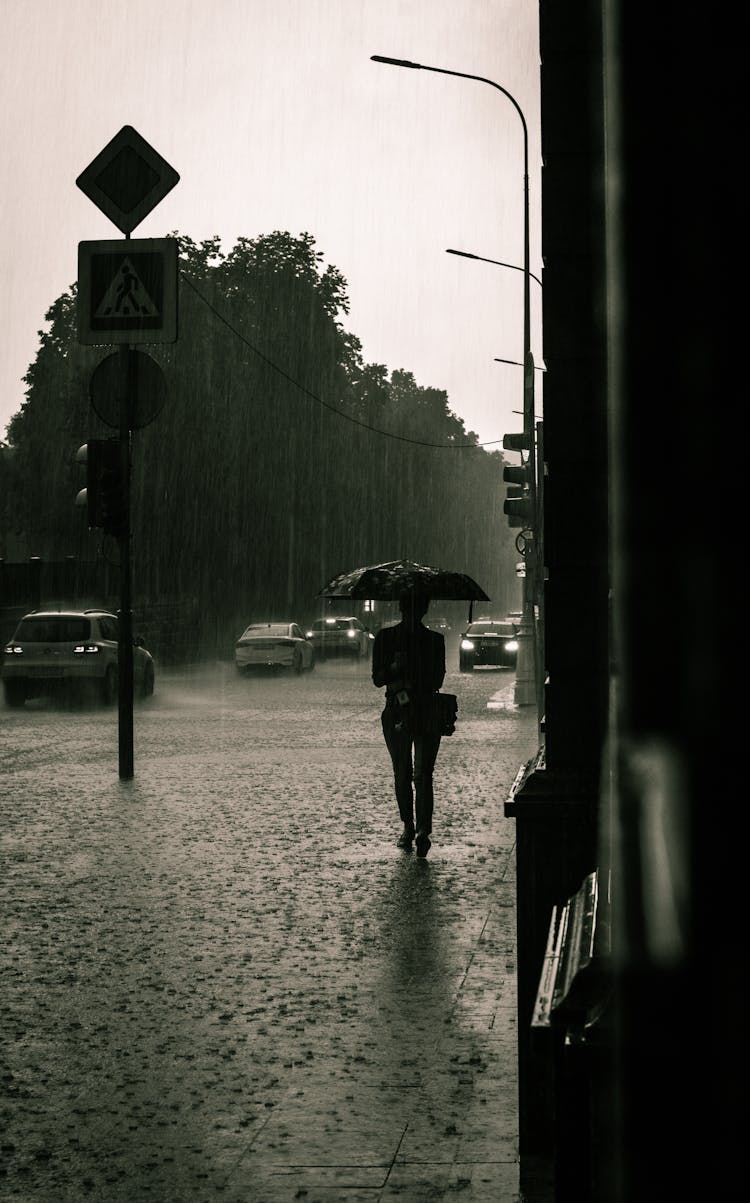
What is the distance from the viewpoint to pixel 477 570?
121875 mm

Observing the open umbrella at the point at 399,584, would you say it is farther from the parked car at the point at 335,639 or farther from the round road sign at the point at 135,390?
the parked car at the point at 335,639

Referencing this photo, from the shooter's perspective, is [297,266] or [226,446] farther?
[297,266]

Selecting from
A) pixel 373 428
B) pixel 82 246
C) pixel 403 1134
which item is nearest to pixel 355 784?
pixel 82 246

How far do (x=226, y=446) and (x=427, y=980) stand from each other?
4854 cm

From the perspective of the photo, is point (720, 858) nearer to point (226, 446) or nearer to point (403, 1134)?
point (403, 1134)

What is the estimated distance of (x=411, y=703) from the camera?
35.0 feet

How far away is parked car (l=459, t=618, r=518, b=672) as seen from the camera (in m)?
42.8

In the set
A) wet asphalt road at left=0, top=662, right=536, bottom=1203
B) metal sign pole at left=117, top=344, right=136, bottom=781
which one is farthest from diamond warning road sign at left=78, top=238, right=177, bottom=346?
wet asphalt road at left=0, top=662, right=536, bottom=1203

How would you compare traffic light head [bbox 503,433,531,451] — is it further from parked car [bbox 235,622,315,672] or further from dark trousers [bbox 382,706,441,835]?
dark trousers [bbox 382,706,441,835]

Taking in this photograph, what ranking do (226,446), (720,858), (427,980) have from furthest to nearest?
(226,446)
(427,980)
(720,858)

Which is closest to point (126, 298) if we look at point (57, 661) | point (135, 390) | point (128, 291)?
point (128, 291)

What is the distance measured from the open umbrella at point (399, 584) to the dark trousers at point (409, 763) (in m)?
1.43

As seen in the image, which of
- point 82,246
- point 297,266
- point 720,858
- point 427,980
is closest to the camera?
point 720,858

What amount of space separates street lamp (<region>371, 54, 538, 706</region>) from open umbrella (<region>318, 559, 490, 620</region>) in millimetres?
10845
